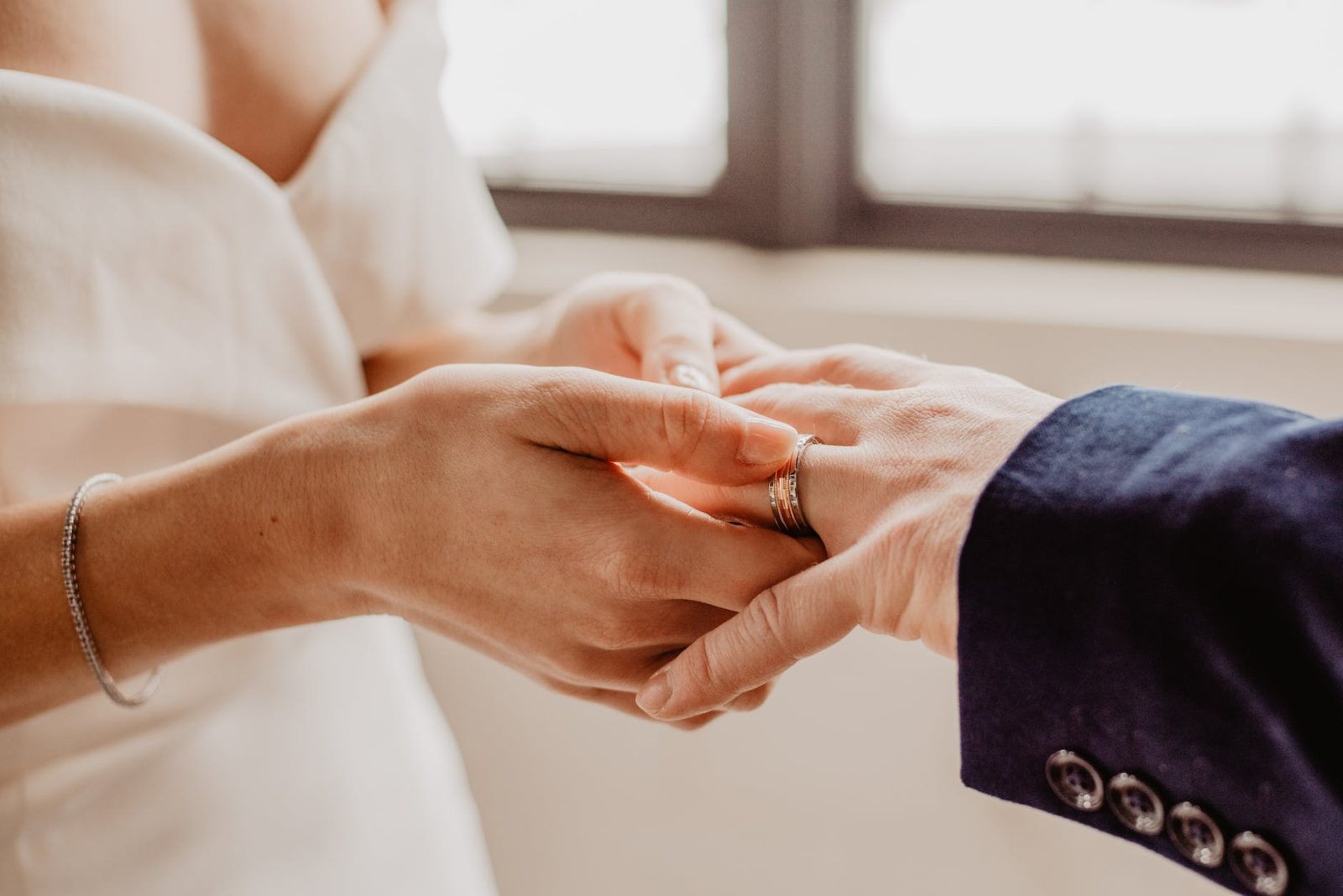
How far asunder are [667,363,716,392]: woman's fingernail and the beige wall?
2.18ft

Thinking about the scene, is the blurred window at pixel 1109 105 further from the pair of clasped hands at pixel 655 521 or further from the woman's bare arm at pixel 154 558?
the woman's bare arm at pixel 154 558

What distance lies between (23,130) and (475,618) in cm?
42

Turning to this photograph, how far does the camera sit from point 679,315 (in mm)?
900

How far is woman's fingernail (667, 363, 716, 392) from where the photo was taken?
0.83m

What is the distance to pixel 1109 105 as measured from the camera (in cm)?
156

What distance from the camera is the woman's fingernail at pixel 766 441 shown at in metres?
0.71

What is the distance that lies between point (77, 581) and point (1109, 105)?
4.61ft

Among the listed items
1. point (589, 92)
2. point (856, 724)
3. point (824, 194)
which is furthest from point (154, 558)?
point (589, 92)

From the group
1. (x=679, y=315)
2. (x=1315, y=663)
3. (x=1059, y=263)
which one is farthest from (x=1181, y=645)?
(x=1059, y=263)

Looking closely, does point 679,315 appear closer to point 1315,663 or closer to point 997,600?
point 997,600

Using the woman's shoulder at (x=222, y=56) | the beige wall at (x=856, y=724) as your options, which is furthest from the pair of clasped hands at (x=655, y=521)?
the beige wall at (x=856, y=724)

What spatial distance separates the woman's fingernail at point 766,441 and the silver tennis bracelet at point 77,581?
16.4 inches

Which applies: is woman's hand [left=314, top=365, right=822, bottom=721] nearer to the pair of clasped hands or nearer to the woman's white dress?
the pair of clasped hands

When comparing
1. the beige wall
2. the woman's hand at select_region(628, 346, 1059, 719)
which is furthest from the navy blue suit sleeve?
the beige wall
